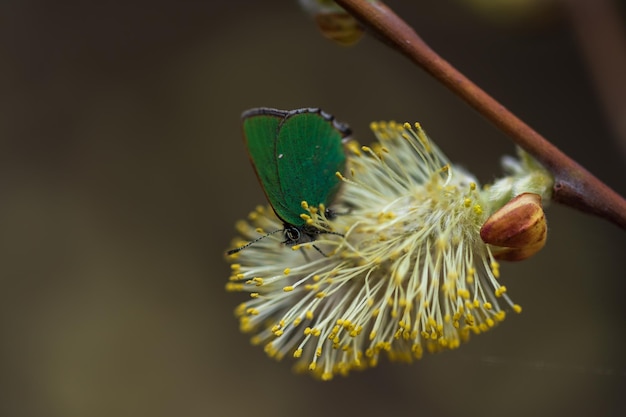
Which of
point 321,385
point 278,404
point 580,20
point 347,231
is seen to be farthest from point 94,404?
point 580,20

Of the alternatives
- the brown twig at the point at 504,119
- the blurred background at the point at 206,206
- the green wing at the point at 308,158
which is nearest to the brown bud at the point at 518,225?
the brown twig at the point at 504,119

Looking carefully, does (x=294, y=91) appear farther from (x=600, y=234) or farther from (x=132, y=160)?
(x=600, y=234)

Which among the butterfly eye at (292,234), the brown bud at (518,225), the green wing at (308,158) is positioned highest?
the green wing at (308,158)

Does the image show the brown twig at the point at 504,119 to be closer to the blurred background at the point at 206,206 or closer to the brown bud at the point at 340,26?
the brown bud at the point at 340,26

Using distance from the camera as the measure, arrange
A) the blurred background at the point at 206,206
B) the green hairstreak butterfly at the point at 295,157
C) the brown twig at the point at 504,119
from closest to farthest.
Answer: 1. the brown twig at the point at 504,119
2. the green hairstreak butterfly at the point at 295,157
3. the blurred background at the point at 206,206

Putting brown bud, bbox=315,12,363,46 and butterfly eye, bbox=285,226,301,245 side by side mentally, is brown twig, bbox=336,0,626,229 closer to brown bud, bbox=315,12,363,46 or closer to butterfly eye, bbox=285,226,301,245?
brown bud, bbox=315,12,363,46

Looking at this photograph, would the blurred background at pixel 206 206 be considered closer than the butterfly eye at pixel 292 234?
No

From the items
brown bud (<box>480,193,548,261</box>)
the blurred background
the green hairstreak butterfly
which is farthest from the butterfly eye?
the blurred background

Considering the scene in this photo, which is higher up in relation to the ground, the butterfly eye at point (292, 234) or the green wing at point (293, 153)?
the green wing at point (293, 153)

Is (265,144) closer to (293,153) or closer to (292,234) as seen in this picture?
(293,153)
